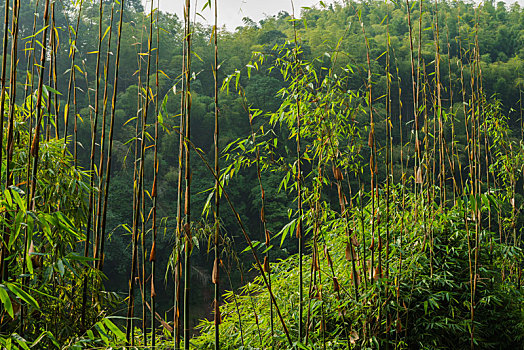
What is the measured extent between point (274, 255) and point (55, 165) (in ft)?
29.0

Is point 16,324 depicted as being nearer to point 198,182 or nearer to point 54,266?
point 54,266

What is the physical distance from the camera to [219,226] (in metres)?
0.98

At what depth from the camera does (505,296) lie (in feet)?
6.42

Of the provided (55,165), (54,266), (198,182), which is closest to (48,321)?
(54,266)

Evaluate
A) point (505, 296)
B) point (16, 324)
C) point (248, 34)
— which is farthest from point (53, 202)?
point (248, 34)

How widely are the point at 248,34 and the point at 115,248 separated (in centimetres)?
813

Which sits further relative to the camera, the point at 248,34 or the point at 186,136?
the point at 248,34

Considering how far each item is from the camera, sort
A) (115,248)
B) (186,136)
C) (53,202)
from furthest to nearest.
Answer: (115,248), (53,202), (186,136)

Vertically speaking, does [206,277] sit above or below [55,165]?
below

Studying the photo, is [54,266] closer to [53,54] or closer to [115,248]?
[53,54]

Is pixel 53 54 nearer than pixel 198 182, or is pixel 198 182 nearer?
pixel 53 54

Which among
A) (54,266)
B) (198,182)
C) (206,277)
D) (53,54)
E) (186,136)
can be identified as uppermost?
(53,54)

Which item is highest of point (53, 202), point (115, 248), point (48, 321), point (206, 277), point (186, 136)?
point (186, 136)

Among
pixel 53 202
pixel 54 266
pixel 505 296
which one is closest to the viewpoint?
pixel 54 266
